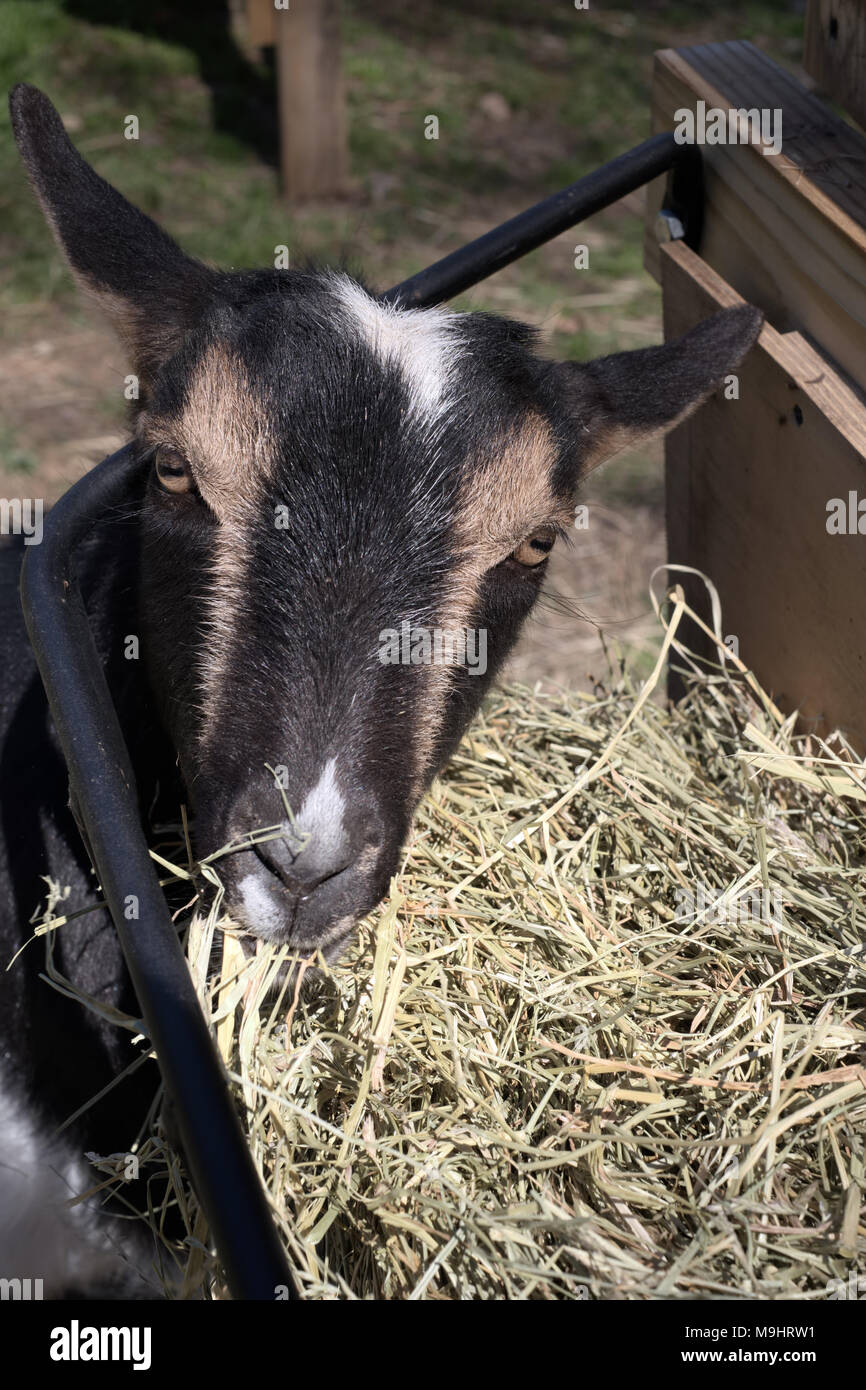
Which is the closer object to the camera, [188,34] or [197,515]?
[197,515]

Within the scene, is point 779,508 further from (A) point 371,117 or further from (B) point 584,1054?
(A) point 371,117

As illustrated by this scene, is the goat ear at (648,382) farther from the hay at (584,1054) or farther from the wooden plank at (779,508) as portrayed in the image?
the hay at (584,1054)

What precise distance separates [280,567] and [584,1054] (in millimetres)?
1190

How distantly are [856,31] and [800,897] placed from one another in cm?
229

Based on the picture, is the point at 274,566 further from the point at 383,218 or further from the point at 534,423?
the point at 383,218

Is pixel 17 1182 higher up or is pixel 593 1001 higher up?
pixel 593 1001

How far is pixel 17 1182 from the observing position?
3.04 m

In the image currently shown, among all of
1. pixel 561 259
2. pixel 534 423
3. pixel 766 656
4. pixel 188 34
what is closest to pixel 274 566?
pixel 534 423

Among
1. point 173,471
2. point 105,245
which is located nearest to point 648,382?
point 173,471

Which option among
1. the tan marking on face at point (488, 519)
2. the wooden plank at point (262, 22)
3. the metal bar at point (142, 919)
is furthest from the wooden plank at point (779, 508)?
the wooden plank at point (262, 22)

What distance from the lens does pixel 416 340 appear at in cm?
291

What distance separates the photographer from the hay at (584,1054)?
84.9 inches

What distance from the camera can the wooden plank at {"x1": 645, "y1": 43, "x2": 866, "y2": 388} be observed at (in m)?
3.03

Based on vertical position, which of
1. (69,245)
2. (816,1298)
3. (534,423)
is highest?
(69,245)
